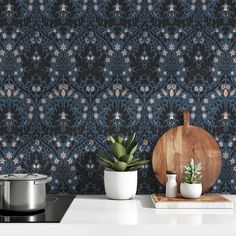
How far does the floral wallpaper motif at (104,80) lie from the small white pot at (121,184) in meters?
0.16

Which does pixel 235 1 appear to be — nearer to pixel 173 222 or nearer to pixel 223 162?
pixel 223 162

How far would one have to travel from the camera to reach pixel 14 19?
1900 mm

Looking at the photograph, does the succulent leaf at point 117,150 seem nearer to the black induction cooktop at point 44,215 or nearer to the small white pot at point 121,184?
the small white pot at point 121,184

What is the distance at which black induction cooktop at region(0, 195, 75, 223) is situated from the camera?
4.51ft

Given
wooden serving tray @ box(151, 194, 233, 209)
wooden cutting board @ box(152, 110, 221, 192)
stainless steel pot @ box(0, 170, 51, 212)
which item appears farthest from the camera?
wooden cutting board @ box(152, 110, 221, 192)

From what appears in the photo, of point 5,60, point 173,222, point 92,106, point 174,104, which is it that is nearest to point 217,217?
point 173,222

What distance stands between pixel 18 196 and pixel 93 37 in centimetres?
82

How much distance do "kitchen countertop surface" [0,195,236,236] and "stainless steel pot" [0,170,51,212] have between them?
0.14 metres

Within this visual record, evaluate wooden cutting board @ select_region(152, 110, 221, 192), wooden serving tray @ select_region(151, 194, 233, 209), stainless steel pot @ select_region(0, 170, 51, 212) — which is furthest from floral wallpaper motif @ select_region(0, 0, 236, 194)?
stainless steel pot @ select_region(0, 170, 51, 212)

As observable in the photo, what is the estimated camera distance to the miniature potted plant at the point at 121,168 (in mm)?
1703

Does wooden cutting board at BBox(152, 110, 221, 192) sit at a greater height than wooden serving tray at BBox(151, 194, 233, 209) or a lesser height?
greater

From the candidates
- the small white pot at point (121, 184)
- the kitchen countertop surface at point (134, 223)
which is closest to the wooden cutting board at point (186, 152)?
the small white pot at point (121, 184)

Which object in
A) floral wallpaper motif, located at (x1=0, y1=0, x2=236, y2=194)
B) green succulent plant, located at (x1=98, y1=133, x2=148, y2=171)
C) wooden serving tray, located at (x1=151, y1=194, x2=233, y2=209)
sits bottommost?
wooden serving tray, located at (x1=151, y1=194, x2=233, y2=209)

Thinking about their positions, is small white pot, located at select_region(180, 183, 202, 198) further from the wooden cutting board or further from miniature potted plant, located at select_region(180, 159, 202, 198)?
the wooden cutting board
